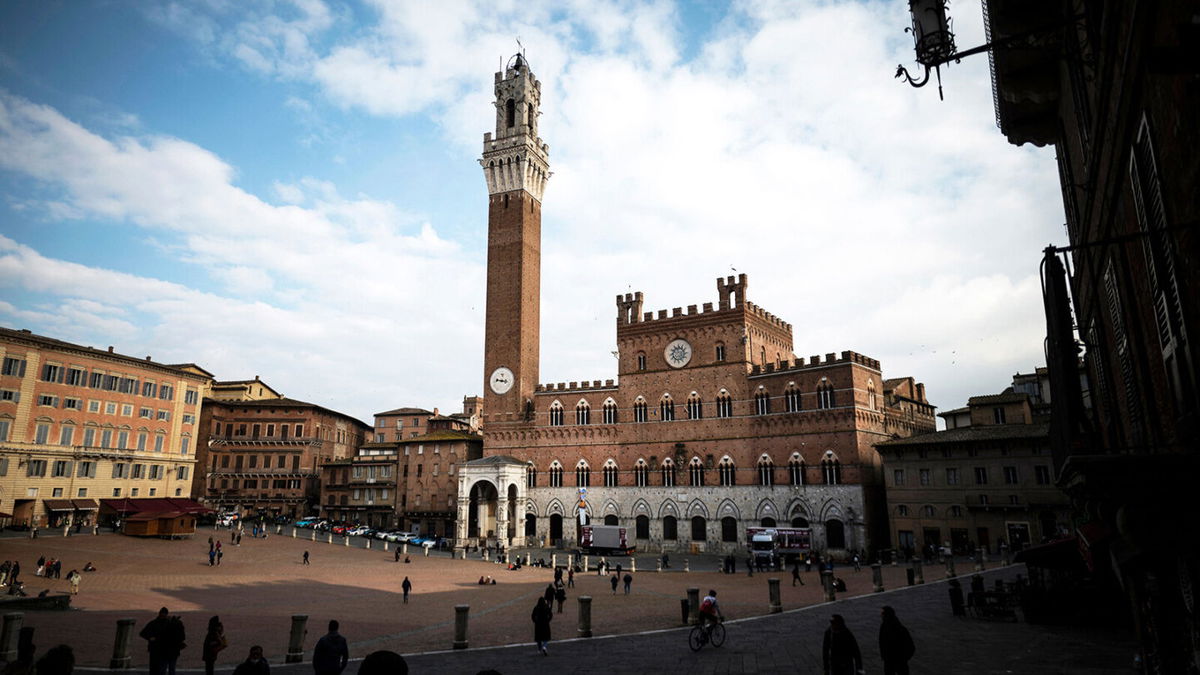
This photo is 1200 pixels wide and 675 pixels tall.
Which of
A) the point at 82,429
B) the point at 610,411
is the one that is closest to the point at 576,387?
the point at 610,411

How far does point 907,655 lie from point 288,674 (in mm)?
12026

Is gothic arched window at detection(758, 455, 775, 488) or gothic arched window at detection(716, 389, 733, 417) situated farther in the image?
gothic arched window at detection(716, 389, 733, 417)

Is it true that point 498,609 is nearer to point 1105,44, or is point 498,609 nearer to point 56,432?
point 1105,44

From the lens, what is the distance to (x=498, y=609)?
23.6m

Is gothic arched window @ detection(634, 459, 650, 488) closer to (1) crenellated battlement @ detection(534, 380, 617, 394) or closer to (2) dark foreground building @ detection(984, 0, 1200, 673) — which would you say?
(1) crenellated battlement @ detection(534, 380, 617, 394)

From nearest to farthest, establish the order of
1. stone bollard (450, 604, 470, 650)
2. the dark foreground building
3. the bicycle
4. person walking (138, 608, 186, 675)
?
the dark foreground building
person walking (138, 608, 186, 675)
the bicycle
stone bollard (450, 604, 470, 650)

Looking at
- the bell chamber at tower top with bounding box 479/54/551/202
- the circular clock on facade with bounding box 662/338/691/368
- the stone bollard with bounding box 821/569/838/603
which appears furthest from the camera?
the bell chamber at tower top with bounding box 479/54/551/202

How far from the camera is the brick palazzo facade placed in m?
43.6

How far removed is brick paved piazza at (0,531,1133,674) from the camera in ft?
46.7

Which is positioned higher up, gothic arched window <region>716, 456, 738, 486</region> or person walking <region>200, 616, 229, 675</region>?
gothic arched window <region>716, 456, 738, 486</region>

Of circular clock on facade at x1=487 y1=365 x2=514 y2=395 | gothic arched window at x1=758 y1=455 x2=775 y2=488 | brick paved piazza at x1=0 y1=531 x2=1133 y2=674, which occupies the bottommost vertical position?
brick paved piazza at x1=0 y1=531 x2=1133 y2=674

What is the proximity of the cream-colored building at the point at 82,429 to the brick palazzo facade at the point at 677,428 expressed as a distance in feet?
79.7

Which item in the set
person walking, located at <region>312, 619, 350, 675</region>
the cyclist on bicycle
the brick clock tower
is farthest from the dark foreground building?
the brick clock tower

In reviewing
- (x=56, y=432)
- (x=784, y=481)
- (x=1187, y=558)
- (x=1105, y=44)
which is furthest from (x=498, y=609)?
(x=56, y=432)
